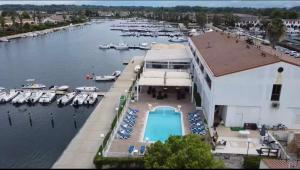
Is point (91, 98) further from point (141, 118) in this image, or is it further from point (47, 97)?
point (141, 118)

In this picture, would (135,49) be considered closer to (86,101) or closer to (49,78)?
(49,78)

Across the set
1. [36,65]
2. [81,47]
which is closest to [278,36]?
[36,65]

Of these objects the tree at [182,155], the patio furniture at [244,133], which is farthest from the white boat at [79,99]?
the tree at [182,155]

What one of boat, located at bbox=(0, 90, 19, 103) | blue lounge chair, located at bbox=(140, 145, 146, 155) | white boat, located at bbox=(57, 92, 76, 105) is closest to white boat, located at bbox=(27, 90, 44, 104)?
boat, located at bbox=(0, 90, 19, 103)

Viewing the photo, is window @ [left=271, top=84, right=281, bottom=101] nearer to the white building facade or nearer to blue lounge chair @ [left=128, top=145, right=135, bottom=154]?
the white building facade

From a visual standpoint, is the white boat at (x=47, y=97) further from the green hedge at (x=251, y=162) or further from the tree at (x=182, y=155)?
the green hedge at (x=251, y=162)
